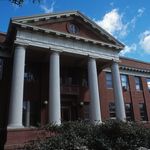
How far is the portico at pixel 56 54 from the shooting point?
51.5 feet

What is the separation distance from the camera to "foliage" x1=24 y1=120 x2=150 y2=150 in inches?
379

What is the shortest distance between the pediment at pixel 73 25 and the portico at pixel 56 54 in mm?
86

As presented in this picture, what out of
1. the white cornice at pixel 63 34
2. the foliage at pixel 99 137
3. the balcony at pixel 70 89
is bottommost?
the foliage at pixel 99 137

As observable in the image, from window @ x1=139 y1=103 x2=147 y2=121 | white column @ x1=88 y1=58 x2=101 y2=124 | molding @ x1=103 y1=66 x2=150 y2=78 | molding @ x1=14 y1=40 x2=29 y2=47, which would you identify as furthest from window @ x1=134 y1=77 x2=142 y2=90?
molding @ x1=14 y1=40 x2=29 y2=47

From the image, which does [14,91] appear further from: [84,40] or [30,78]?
[84,40]

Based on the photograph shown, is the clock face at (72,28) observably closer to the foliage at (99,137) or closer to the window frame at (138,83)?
the foliage at (99,137)

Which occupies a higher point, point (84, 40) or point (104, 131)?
point (84, 40)

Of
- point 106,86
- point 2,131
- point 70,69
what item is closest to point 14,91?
point 2,131

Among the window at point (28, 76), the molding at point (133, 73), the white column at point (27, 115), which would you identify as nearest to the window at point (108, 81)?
the molding at point (133, 73)

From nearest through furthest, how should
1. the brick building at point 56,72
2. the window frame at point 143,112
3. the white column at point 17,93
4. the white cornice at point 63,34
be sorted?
the white column at point 17,93 → the brick building at point 56,72 → the white cornice at point 63,34 → the window frame at point 143,112

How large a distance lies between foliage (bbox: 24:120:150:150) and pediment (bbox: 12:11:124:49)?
10390 millimetres

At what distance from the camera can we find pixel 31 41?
17.6 m

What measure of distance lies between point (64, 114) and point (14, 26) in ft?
34.2

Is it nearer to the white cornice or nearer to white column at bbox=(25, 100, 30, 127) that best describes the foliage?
white column at bbox=(25, 100, 30, 127)
